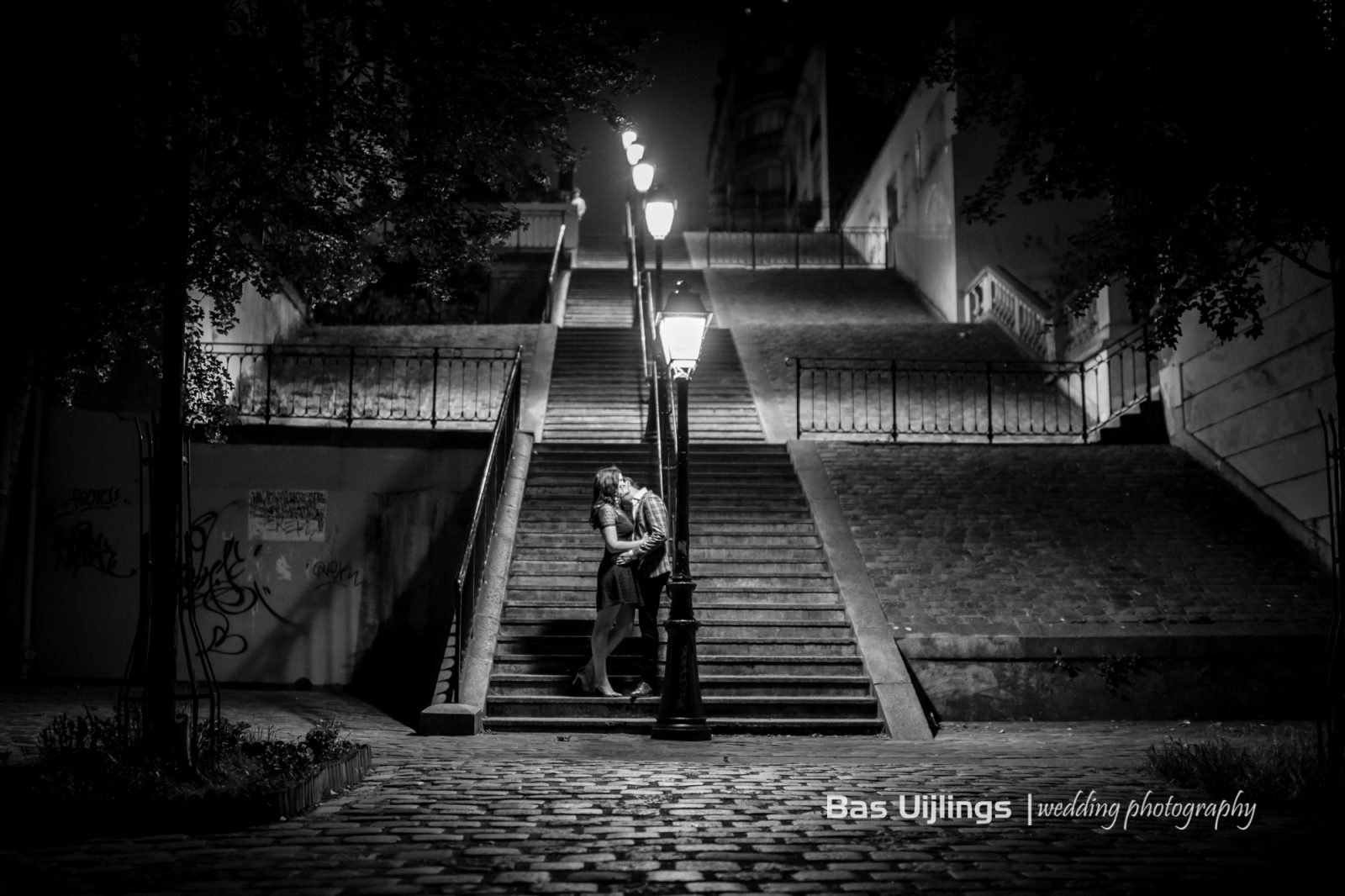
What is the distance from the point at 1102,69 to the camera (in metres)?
8.12

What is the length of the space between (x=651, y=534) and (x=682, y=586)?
2.05 ft

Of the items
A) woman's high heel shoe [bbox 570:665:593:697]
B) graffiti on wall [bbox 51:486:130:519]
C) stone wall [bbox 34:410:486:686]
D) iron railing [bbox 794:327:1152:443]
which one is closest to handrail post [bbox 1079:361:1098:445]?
iron railing [bbox 794:327:1152:443]

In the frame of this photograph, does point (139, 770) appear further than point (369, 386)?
No

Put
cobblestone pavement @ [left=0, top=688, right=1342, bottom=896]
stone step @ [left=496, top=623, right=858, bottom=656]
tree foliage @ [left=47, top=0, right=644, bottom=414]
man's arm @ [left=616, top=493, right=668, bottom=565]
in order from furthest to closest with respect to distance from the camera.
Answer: stone step @ [left=496, top=623, right=858, bottom=656]
man's arm @ [left=616, top=493, right=668, bottom=565]
tree foliage @ [left=47, top=0, right=644, bottom=414]
cobblestone pavement @ [left=0, top=688, right=1342, bottom=896]

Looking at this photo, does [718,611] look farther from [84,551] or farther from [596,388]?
[596,388]

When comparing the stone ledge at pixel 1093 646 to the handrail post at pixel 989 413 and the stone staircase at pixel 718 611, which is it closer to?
the stone staircase at pixel 718 611

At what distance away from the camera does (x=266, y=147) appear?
308 inches

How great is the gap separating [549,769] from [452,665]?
3129mm

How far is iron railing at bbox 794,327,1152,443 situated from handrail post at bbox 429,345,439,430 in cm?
463

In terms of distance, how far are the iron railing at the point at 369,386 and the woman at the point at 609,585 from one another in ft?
19.1

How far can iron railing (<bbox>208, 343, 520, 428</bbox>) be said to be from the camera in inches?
653

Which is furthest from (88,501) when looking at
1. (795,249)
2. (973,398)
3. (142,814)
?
(795,249)

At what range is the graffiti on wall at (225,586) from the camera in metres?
13.0

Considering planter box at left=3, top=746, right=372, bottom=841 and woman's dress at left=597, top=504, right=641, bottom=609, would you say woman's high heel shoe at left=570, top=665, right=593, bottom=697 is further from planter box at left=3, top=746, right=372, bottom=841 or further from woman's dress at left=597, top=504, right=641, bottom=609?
planter box at left=3, top=746, right=372, bottom=841
